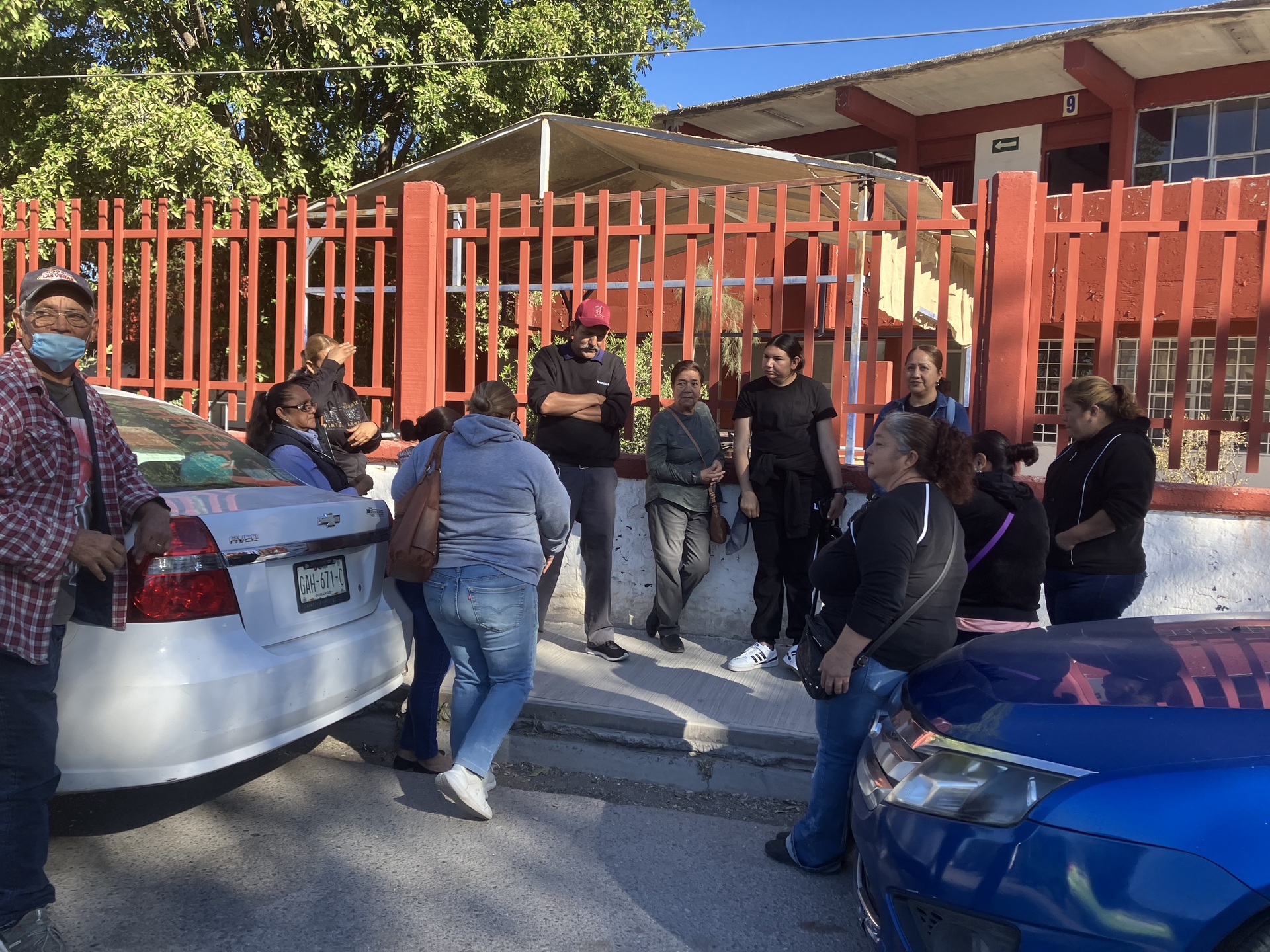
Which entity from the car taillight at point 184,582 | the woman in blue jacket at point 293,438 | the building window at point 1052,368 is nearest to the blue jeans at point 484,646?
the car taillight at point 184,582

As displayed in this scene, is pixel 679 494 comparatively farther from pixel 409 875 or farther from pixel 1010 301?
pixel 409 875

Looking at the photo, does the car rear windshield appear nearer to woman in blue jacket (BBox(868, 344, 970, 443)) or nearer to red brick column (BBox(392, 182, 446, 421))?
red brick column (BBox(392, 182, 446, 421))

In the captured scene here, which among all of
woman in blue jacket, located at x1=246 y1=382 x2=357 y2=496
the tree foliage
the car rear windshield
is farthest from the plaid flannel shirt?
the tree foliage

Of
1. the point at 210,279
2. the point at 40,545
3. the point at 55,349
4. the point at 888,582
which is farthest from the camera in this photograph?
the point at 210,279

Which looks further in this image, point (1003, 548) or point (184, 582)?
point (1003, 548)

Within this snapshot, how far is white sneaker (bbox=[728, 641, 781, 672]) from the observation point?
528 cm

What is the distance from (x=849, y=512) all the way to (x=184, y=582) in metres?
3.78

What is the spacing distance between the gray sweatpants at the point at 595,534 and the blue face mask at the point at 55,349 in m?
2.92

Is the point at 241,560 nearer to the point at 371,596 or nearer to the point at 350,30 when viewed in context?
the point at 371,596

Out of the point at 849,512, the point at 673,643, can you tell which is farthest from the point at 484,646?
the point at 849,512

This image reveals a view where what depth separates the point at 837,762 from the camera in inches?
126

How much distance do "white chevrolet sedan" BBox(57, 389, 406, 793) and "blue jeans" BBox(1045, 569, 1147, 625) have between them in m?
2.81

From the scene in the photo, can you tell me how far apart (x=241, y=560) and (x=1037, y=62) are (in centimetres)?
1419

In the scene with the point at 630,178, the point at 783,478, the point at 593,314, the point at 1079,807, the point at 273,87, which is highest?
the point at 273,87
